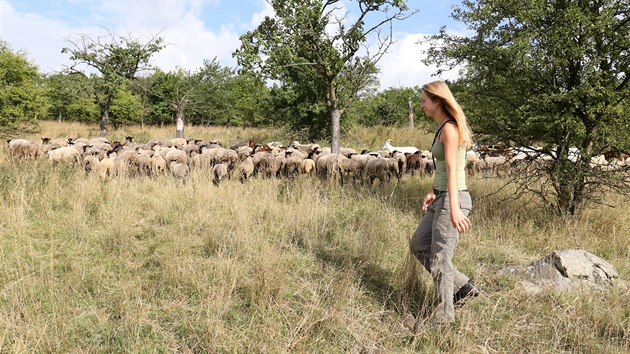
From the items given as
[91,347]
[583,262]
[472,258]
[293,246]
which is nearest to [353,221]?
[293,246]

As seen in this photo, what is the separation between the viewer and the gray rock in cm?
412

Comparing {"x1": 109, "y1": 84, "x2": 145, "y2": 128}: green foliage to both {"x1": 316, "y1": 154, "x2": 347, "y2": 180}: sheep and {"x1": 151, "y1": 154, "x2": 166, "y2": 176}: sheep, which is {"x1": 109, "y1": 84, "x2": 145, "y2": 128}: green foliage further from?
{"x1": 316, "y1": 154, "x2": 347, "y2": 180}: sheep

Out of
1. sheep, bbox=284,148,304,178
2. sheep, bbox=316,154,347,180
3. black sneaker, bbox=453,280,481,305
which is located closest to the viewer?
black sneaker, bbox=453,280,481,305

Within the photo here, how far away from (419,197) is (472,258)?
3179 millimetres

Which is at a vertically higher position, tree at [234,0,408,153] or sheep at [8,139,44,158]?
tree at [234,0,408,153]

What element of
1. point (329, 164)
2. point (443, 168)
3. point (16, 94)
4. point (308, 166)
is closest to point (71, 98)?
point (16, 94)

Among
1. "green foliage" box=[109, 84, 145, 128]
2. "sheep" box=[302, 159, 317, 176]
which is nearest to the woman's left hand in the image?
"sheep" box=[302, 159, 317, 176]

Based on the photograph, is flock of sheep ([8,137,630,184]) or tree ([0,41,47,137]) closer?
flock of sheep ([8,137,630,184])

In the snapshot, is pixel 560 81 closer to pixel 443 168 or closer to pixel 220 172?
pixel 443 168

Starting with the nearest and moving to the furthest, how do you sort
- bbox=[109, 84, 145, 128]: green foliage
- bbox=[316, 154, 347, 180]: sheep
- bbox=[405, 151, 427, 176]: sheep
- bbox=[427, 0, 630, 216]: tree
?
bbox=[427, 0, 630, 216]: tree, bbox=[316, 154, 347, 180]: sheep, bbox=[405, 151, 427, 176]: sheep, bbox=[109, 84, 145, 128]: green foliage

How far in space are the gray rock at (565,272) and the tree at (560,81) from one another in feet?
6.79

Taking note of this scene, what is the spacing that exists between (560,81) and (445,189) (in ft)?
14.6

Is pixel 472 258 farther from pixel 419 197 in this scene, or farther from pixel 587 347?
pixel 419 197

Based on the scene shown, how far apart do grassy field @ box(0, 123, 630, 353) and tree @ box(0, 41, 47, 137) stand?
13263 mm
